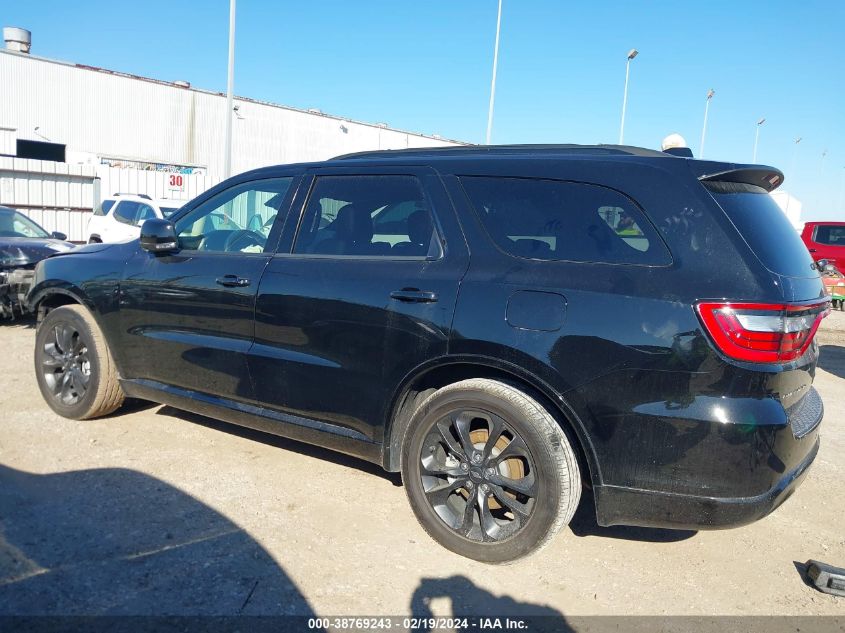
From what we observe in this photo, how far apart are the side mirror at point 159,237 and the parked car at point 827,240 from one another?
16450 millimetres

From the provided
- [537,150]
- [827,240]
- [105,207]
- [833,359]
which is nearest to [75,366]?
[537,150]

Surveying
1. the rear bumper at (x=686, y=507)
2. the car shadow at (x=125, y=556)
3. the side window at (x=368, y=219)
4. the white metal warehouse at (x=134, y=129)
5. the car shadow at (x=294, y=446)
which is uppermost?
the white metal warehouse at (x=134, y=129)

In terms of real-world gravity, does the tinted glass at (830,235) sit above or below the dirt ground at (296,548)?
above

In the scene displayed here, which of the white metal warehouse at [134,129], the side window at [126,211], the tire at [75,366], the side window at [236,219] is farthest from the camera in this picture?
the white metal warehouse at [134,129]

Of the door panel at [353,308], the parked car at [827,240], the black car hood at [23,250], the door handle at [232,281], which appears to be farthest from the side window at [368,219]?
the parked car at [827,240]

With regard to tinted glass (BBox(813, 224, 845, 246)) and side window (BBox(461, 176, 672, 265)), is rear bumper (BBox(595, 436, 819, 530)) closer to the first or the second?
side window (BBox(461, 176, 672, 265))

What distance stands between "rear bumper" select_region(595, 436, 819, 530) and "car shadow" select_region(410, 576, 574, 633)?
457mm

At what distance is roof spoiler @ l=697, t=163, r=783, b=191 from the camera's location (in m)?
2.82

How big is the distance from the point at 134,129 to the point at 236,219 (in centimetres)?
3087

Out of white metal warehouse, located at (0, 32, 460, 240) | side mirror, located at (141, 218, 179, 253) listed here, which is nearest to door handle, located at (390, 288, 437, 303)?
side mirror, located at (141, 218, 179, 253)

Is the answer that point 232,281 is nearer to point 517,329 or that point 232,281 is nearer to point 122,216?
point 517,329

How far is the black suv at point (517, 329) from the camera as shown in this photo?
262 centimetres

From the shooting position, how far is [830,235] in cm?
1692

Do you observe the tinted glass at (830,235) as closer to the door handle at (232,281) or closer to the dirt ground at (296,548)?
the dirt ground at (296,548)
